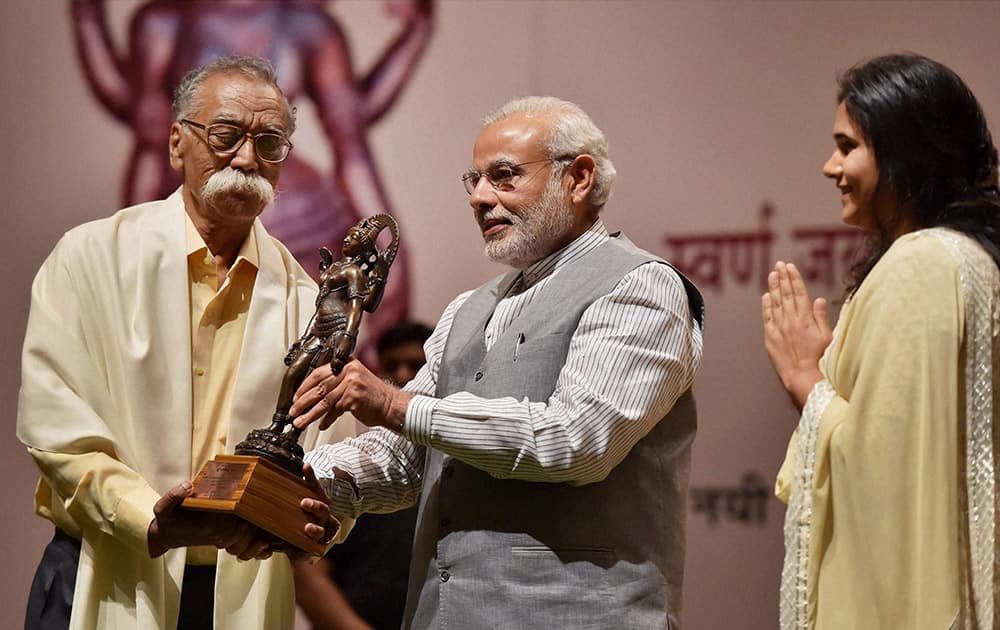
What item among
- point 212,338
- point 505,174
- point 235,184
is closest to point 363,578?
point 212,338

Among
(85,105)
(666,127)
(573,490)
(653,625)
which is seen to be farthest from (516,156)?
(85,105)

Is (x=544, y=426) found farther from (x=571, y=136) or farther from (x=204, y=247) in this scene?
(x=204, y=247)

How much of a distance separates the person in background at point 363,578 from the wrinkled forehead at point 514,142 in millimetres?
1289

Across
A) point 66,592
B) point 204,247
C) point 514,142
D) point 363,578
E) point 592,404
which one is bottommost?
point 363,578

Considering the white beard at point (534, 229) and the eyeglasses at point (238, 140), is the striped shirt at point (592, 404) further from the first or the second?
the eyeglasses at point (238, 140)

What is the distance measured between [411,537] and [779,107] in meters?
2.24

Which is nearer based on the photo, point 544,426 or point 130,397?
point 544,426

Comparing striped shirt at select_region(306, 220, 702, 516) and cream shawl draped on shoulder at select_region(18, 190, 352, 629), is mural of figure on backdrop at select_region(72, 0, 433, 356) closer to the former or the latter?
cream shawl draped on shoulder at select_region(18, 190, 352, 629)

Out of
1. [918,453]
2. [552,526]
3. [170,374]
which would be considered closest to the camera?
[918,453]

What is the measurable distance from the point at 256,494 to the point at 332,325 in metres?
0.42

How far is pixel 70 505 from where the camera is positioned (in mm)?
3107

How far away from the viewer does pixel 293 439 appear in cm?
285

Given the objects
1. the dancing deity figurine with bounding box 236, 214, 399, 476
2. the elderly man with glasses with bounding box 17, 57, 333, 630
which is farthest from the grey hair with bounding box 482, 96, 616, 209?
the elderly man with glasses with bounding box 17, 57, 333, 630

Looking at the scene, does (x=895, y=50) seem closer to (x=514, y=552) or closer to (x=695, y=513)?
(x=695, y=513)
